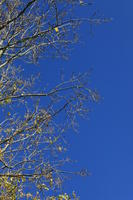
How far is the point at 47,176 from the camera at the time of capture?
875 cm

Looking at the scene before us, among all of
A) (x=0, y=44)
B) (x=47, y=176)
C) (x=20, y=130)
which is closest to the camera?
(x=47, y=176)

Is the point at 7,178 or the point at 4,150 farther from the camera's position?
the point at 4,150

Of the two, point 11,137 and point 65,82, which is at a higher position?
point 65,82

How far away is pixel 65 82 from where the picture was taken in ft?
32.1

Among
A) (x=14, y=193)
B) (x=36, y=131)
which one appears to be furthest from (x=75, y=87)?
(x=14, y=193)

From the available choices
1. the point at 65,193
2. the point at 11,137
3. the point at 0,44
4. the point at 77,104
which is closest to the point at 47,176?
the point at 65,193

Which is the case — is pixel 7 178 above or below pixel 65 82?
below

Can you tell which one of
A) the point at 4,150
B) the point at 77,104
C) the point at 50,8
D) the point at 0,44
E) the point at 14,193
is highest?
the point at 50,8

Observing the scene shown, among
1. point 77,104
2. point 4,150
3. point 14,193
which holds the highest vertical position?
point 77,104

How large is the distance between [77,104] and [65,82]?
26.4 inches

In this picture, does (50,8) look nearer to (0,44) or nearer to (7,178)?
(0,44)

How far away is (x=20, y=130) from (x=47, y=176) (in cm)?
154

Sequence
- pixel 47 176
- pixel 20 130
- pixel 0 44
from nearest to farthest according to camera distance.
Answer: pixel 47 176, pixel 20 130, pixel 0 44

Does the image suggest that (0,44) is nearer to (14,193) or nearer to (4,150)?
(4,150)
